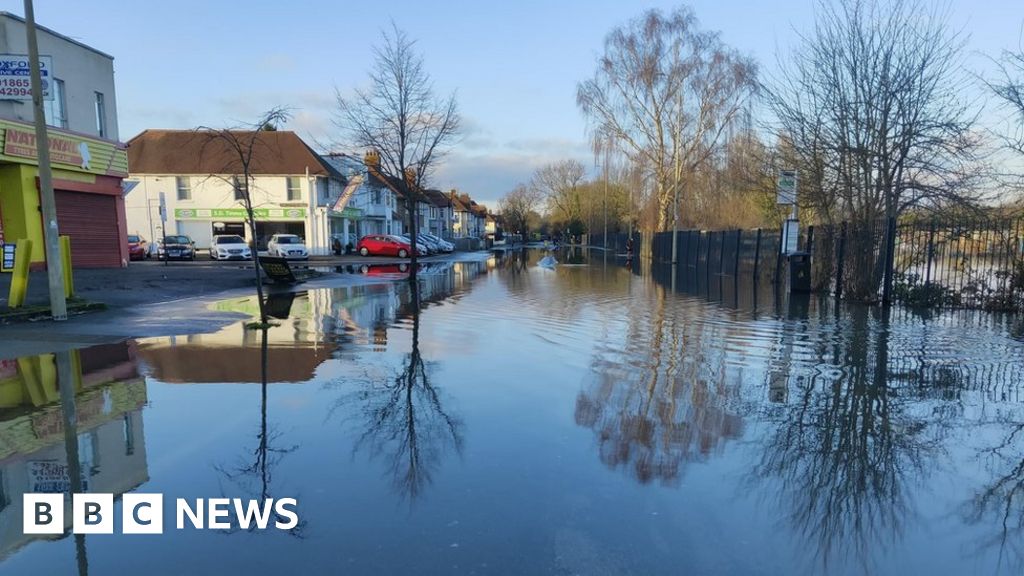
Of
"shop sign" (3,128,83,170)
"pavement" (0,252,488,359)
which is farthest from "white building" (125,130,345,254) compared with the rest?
"shop sign" (3,128,83,170)

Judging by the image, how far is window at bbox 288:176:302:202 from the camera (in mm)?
43312

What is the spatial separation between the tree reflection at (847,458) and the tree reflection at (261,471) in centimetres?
338

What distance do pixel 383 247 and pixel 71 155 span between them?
24259 mm

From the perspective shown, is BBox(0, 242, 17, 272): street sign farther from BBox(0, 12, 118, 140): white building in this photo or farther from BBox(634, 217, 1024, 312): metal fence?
BBox(634, 217, 1024, 312): metal fence

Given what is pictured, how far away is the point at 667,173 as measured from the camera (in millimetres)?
35812

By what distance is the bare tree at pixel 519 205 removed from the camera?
105562mm

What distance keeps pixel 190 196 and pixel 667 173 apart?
111 ft

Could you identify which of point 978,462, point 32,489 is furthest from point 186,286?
point 978,462

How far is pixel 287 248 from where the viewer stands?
3666 centimetres

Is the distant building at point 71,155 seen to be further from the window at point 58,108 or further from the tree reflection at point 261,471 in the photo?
the tree reflection at point 261,471

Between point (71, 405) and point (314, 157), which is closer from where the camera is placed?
point (71, 405)

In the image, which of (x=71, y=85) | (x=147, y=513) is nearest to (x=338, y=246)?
(x=71, y=85)

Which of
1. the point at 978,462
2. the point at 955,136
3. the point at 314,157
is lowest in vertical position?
the point at 978,462

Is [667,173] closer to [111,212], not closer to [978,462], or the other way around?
[111,212]
